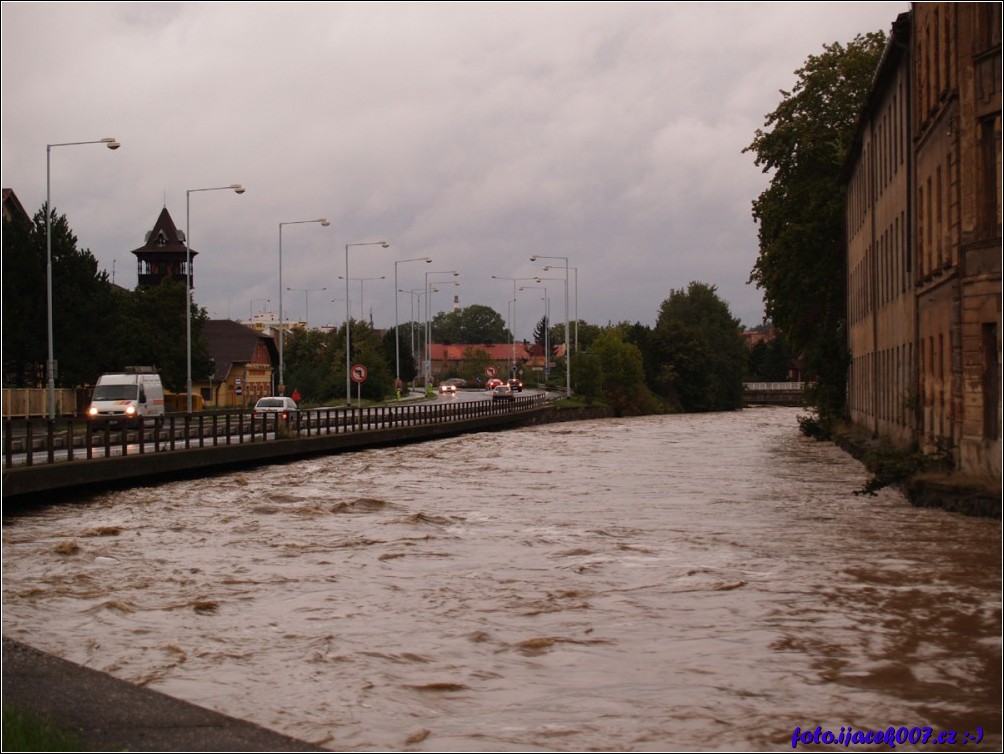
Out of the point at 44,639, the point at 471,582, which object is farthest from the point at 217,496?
the point at 44,639

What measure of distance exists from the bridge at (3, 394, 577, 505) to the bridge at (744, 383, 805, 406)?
306 feet

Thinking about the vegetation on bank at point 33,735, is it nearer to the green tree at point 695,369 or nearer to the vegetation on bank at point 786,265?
the vegetation on bank at point 786,265

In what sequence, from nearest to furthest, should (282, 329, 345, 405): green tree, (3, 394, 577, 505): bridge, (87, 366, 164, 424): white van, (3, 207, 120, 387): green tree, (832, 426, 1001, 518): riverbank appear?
(832, 426, 1001, 518): riverbank < (3, 394, 577, 505): bridge < (87, 366, 164, 424): white van < (3, 207, 120, 387): green tree < (282, 329, 345, 405): green tree

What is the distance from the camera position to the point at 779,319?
212 ft

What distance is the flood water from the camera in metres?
11.6

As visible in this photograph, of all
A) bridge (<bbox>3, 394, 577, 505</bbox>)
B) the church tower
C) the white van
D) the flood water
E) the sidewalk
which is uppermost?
the church tower

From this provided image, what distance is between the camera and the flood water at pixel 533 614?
11555 mm

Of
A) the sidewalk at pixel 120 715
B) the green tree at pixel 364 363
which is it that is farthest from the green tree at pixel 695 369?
the sidewalk at pixel 120 715

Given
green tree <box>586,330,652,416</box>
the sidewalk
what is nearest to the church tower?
green tree <box>586,330,652,416</box>

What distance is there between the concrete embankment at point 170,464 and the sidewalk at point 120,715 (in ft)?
45.3

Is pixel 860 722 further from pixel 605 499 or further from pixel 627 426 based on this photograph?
pixel 627 426

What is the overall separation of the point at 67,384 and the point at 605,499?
127ft

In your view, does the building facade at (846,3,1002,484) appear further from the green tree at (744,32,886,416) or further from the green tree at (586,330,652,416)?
the green tree at (586,330,652,416)

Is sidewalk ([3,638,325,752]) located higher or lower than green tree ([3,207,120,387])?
lower
